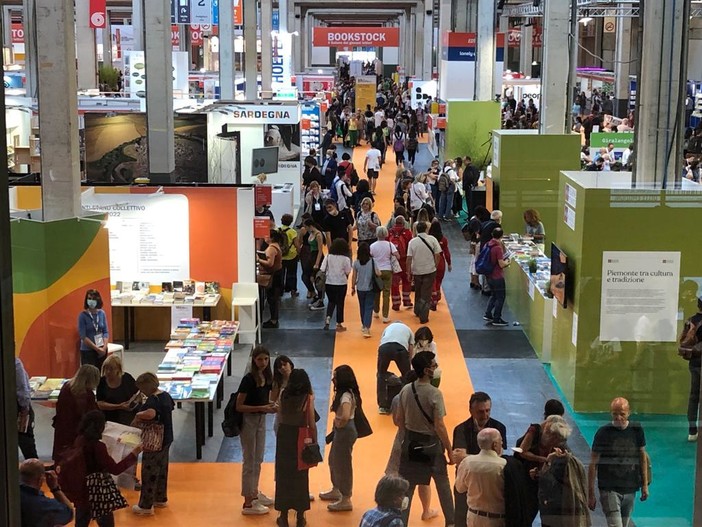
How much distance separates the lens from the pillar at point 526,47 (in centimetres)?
4413

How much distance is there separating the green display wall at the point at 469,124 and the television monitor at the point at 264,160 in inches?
206

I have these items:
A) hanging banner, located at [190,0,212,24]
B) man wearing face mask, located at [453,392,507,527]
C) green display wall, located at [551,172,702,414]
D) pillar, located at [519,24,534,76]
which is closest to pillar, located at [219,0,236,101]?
hanging banner, located at [190,0,212,24]

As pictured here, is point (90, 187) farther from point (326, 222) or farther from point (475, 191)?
point (475, 191)

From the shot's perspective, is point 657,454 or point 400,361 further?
point 400,361

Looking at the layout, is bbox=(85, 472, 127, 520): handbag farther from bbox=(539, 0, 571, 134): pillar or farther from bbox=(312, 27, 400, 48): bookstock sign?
bbox=(312, 27, 400, 48): bookstock sign

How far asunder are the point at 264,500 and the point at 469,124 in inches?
603

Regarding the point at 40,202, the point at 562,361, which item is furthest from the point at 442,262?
the point at 40,202

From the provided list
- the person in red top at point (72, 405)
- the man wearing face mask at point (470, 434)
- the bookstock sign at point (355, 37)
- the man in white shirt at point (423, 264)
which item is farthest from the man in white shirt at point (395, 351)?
the bookstock sign at point (355, 37)

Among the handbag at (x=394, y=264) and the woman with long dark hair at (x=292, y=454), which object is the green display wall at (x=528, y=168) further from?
the woman with long dark hair at (x=292, y=454)

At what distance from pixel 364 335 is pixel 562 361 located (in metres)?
2.47

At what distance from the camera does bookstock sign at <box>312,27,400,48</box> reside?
46156mm

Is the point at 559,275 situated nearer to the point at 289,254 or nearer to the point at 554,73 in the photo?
the point at 289,254

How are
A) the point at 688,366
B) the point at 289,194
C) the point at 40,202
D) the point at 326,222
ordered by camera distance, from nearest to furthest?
the point at 688,366 < the point at 40,202 < the point at 326,222 < the point at 289,194

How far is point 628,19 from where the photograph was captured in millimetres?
33219
